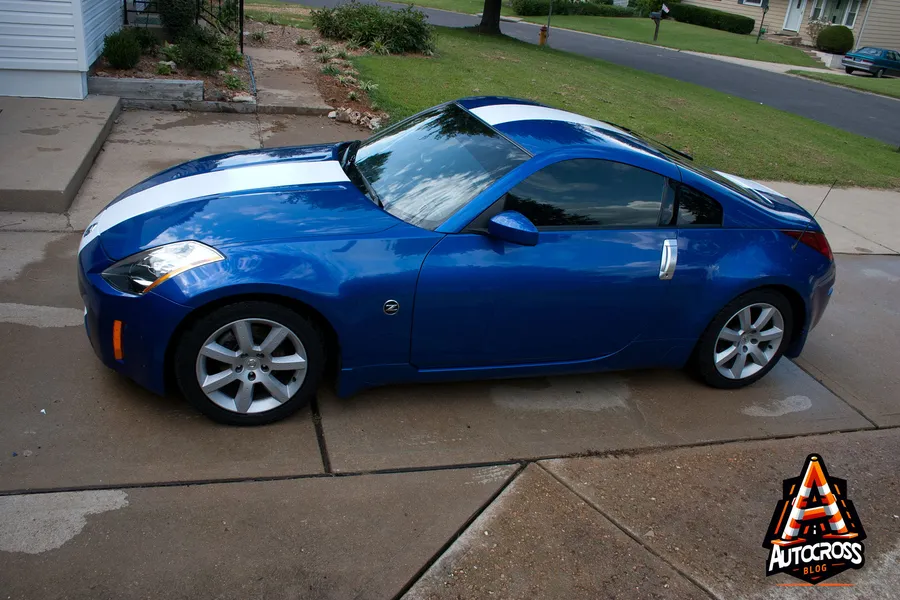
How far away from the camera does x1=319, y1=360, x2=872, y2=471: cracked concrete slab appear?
3.92 meters

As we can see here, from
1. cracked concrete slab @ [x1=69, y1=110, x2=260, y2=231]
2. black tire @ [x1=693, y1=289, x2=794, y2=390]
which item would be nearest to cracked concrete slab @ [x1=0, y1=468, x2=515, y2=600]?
black tire @ [x1=693, y1=289, x2=794, y2=390]

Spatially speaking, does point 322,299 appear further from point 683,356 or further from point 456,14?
point 456,14

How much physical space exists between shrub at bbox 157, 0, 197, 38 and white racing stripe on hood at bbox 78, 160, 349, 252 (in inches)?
326

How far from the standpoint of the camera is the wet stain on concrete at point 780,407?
15.3 ft

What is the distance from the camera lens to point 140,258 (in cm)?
364

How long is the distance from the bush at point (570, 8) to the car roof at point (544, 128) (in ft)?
129

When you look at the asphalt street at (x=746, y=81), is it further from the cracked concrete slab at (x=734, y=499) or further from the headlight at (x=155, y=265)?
the headlight at (x=155, y=265)

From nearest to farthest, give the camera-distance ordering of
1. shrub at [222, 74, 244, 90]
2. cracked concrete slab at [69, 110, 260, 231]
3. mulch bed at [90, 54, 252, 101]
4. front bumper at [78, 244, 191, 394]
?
front bumper at [78, 244, 191, 394] → cracked concrete slab at [69, 110, 260, 231] → mulch bed at [90, 54, 252, 101] → shrub at [222, 74, 244, 90]

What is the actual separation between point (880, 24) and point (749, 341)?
1892 inches

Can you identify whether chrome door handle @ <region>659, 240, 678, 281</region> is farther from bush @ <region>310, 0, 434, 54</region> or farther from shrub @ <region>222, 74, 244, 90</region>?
bush @ <region>310, 0, 434, 54</region>

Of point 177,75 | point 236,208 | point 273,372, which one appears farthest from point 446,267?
point 177,75

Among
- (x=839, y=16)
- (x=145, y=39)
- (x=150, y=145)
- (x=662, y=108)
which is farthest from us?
(x=839, y=16)

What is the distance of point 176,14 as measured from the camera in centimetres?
1173

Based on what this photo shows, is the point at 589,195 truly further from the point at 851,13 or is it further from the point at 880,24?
the point at 851,13
